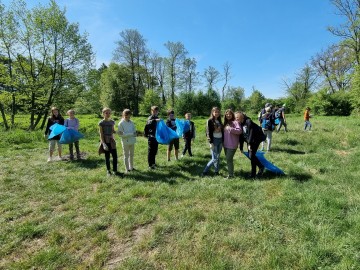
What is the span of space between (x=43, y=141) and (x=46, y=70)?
1098 cm

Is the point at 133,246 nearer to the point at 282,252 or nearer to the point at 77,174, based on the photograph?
the point at 282,252

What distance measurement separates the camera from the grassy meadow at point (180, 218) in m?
3.83

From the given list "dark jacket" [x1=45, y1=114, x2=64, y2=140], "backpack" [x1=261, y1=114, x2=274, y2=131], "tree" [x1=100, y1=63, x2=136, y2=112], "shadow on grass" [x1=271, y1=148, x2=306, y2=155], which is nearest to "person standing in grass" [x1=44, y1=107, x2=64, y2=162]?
"dark jacket" [x1=45, y1=114, x2=64, y2=140]

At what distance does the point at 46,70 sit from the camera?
23.2 m

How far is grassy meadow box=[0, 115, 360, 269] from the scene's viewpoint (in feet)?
12.6

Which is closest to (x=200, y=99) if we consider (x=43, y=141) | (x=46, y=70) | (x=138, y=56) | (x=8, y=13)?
(x=138, y=56)

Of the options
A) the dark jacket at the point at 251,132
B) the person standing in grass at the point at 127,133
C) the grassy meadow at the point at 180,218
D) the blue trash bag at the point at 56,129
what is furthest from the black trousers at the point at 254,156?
the blue trash bag at the point at 56,129

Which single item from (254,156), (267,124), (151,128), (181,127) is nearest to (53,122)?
(151,128)

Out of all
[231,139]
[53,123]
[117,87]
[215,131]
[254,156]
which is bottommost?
[254,156]

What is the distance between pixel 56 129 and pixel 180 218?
703cm

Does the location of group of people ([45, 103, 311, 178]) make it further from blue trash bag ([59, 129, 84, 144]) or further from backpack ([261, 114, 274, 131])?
backpack ([261, 114, 274, 131])

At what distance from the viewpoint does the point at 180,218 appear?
5.07 metres

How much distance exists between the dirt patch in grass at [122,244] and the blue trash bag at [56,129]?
6.26 meters

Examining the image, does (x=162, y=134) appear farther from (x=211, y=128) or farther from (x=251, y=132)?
(x=251, y=132)
